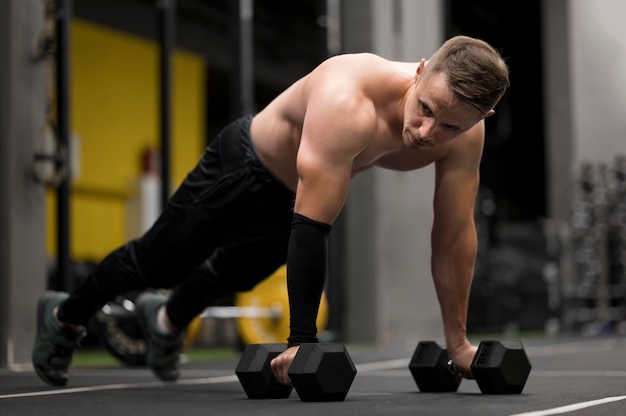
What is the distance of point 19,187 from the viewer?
12.8 ft

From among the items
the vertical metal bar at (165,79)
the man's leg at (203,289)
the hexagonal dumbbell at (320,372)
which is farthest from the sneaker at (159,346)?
the vertical metal bar at (165,79)

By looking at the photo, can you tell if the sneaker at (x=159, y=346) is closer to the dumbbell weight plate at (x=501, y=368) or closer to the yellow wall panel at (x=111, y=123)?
the dumbbell weight plate at (x=501, y=368)

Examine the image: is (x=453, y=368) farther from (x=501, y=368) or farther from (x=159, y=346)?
(x=159, y=346)

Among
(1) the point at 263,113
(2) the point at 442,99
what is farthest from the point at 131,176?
(2) the point at 442,99

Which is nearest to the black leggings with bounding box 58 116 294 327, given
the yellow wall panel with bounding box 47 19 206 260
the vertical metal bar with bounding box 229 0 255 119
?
the vertical metal bar with bounding box 229 0 255 119

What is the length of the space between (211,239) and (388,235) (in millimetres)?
3676

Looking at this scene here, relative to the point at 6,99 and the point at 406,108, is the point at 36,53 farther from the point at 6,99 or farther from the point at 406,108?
the point at 406,108

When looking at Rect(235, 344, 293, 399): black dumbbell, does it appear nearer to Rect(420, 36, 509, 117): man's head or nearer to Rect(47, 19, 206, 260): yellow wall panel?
Rect(420, 36, 509, 117): man's head

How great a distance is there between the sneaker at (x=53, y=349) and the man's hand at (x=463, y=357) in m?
1.01

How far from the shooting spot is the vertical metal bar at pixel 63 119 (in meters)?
4.23

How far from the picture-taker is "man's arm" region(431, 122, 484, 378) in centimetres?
237

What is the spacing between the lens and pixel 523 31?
36.8 feet

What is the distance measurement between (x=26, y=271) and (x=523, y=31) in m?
8.34

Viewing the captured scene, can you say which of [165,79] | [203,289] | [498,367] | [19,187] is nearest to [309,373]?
[498,367]
